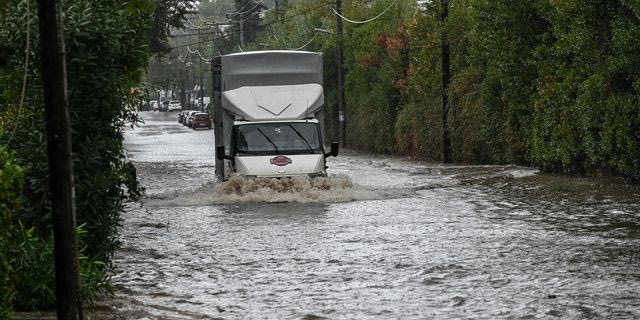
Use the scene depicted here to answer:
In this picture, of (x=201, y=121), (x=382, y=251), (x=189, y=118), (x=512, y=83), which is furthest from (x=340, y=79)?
(x=189, y=118)

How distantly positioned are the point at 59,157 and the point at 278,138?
51.6 feet

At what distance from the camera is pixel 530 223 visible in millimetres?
19453

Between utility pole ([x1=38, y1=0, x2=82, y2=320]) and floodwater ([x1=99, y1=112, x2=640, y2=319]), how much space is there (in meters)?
2.11

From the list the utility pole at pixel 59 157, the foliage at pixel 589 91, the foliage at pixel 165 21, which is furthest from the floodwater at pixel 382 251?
the foliage at pixel 165 21

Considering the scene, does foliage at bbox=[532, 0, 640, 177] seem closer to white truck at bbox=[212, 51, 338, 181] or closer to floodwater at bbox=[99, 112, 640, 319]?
floodwater at bbox=[99, 112, 640, 319]

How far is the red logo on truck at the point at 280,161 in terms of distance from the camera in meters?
24.5

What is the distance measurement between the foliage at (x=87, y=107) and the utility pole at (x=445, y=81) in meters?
25.8

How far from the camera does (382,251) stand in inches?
643

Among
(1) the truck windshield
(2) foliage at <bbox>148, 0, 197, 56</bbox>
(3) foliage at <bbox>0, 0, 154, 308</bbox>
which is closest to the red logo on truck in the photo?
(1) the truck windshield

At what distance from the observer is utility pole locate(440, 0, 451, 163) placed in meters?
38.2

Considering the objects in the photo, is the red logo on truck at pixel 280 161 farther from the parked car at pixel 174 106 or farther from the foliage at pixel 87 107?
the parked car at pixel 174 106

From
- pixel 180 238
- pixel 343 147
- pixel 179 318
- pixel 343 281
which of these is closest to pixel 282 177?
pixel 180 238

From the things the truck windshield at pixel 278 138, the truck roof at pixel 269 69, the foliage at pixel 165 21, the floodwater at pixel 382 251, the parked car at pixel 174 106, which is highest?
the foliage at pixel 165 21

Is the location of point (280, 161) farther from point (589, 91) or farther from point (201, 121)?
point (201, 121)
